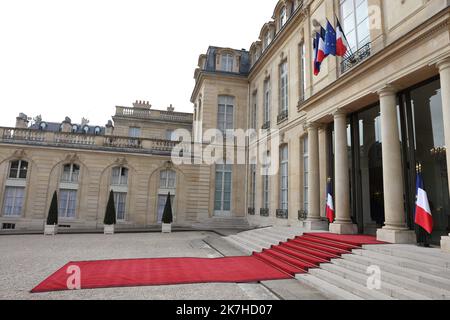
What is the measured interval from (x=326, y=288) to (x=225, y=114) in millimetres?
14328

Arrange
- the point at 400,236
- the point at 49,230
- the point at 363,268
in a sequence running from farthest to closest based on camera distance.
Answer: the point at 49,230 < the point at 400,236 < the point at 363,268

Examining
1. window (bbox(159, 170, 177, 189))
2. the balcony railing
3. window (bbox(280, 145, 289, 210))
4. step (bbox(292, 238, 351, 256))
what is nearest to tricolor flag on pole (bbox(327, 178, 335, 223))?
step (bbox(292, 238, 351, 256))

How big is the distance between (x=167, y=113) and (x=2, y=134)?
11.6 m

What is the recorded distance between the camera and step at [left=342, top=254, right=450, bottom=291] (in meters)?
4.07

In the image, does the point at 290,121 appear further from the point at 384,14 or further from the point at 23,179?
the point at 23,179

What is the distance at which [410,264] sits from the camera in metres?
4.74

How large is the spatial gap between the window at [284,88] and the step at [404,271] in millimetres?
8844

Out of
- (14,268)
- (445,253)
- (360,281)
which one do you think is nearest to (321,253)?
(360,281)

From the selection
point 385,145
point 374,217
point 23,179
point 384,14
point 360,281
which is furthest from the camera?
point 23,179

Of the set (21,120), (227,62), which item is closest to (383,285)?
(227,62)

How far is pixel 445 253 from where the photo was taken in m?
5.06

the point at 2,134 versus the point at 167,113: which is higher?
the point at 167,113

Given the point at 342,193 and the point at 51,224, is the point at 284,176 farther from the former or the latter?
the point at 51,224

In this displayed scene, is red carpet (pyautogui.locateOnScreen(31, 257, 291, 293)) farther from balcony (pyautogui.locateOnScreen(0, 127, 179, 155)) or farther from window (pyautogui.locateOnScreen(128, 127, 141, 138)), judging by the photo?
window (pyautogui.locateOnScreen(128, 127, 141, 138))
